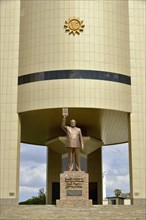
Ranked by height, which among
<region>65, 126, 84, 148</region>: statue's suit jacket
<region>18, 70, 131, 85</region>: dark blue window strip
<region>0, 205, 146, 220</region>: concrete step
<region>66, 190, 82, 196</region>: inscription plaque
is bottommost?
<region>0, 205, 146, 220</region>: concrete step

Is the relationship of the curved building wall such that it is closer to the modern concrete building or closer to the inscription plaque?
the modern concrete building

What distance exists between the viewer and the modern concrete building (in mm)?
32938

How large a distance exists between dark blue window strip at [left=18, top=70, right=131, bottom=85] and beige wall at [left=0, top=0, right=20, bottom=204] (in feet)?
5.24

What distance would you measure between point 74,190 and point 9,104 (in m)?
9.11

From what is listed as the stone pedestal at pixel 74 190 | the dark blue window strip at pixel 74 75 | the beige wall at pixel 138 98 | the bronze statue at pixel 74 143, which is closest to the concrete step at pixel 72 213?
the stone pedestal at pixel 74 190

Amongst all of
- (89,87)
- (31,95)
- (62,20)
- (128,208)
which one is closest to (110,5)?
(62,20)

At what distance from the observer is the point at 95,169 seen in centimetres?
4406

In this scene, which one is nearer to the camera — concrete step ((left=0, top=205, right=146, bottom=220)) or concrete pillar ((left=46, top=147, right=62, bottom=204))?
concrete step ((left=0, top=205, right=146, bottom=220))

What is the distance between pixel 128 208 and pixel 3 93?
13811 millimetres

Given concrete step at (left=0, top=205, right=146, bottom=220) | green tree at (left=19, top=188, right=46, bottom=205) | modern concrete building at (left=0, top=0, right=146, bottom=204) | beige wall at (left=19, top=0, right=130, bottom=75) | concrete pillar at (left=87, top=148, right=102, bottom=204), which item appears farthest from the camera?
green tree at (left=19, top=188, right=46, bottom=205)

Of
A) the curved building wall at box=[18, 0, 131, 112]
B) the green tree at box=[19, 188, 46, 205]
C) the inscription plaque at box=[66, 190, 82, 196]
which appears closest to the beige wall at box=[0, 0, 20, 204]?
the curved building wall at box=[18, 0, 131, 112]

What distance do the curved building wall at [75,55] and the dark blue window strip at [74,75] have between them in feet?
0.25

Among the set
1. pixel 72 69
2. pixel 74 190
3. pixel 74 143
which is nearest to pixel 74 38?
pixel 72 69

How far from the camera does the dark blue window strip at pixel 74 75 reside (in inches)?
1305
